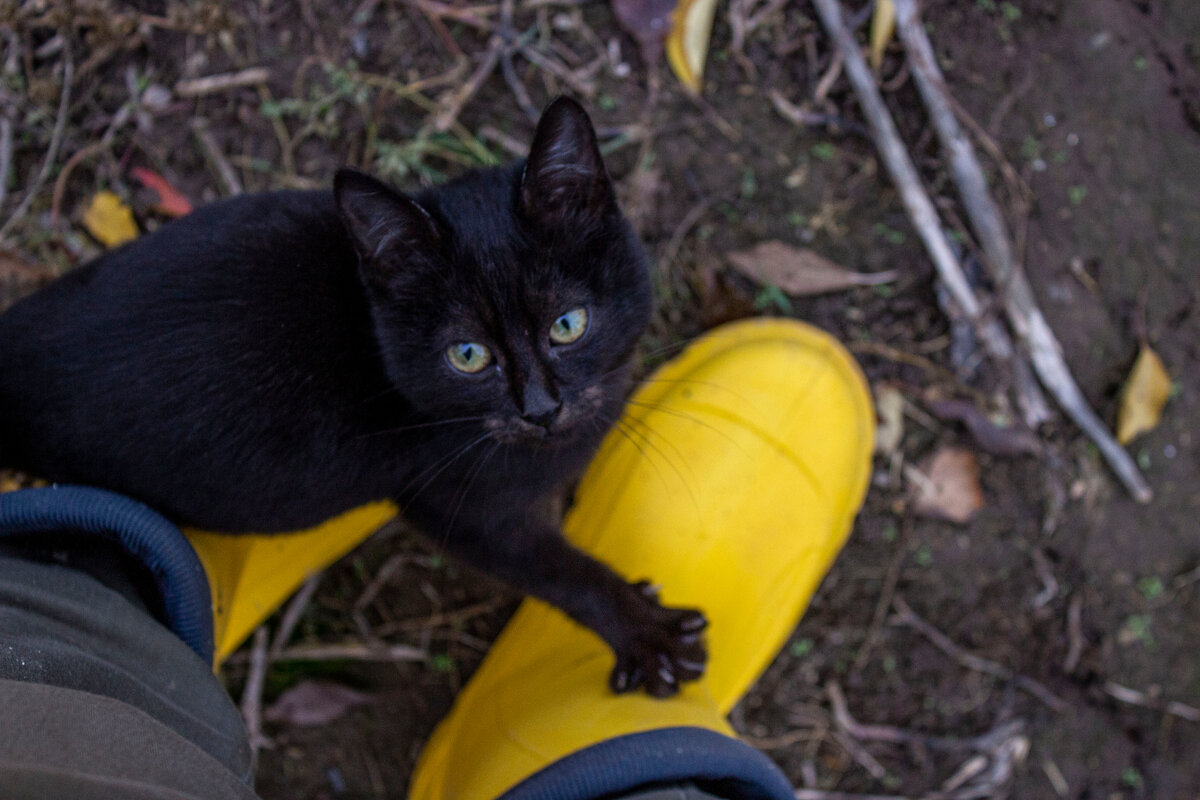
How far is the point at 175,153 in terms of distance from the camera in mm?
2348

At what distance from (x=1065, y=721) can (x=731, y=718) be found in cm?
93

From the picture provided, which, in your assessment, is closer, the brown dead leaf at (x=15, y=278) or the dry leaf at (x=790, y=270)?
the brown dead leaf at (x=15, y=278)

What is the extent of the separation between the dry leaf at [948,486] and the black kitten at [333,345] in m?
1.17

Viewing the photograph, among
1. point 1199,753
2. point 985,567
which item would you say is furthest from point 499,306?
point 1199,753

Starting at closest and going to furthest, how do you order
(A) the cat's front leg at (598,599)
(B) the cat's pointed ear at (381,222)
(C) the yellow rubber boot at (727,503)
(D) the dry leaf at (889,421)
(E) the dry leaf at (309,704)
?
(B) the cat's pointed ear at (381,222), (A) the cat's front leg at (598,599), (C) the yellow rubber boot at (727,503), (E) the dry leaf at (309,704), (D) the dry leaf at (889,421)

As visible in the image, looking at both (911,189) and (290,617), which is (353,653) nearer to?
(290,617)

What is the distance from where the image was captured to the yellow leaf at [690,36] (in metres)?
2.33

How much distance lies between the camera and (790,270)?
7.78 feet

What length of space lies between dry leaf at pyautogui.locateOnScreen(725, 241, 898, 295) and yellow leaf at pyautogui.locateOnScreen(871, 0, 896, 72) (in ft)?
1.85

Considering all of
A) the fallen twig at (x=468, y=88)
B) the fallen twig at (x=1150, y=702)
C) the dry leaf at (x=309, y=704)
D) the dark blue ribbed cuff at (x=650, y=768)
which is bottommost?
the fallen twig at (x=1150, y=702)

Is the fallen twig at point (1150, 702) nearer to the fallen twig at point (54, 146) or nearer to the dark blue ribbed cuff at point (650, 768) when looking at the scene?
the dark blue ribbed cuff at point (650, 768)

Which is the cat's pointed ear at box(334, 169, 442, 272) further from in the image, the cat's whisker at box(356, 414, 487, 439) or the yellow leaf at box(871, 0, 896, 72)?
the yellow leaf at box(871, 0, 896, 72)

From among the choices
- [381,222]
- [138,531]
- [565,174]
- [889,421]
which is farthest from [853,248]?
[138,531]

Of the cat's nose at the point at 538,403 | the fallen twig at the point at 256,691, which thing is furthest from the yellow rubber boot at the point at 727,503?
the cat's nose at the point at 538,403
